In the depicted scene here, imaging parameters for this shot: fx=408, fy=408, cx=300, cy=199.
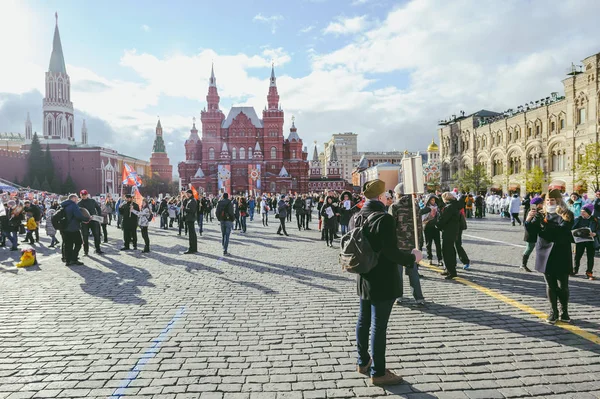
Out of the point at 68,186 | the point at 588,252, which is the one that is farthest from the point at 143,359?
the point at 68,186

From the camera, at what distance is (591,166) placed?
104 ft

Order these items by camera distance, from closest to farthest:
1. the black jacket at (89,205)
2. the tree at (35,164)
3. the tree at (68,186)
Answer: the black jacket at (89,205) < the tree at (35,164) < the tree at (68,186)

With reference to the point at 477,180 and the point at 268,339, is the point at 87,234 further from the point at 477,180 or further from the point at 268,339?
Answer: the point at 477,180

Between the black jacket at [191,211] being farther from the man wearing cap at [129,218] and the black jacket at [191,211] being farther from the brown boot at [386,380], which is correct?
the brown boot at [386,380]

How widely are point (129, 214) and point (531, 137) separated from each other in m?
45.1

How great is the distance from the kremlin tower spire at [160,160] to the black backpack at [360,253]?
5230 inches

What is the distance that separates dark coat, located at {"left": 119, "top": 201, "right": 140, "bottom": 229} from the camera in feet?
43.7

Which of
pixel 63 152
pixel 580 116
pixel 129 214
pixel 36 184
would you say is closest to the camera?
pixel 129 214

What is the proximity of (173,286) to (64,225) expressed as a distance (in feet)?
15.3

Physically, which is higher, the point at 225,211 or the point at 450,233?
the point at 225,211

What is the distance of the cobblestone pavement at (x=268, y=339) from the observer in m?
3.88

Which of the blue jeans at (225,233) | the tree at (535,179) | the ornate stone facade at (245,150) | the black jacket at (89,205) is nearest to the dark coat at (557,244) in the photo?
the blue jeans at (225,233)

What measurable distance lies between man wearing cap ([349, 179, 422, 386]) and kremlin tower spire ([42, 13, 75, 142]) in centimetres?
12603

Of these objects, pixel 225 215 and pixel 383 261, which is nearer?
pixel 383 261
